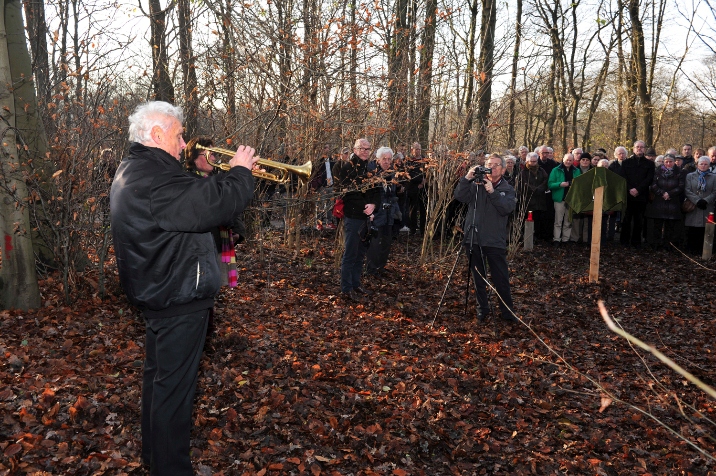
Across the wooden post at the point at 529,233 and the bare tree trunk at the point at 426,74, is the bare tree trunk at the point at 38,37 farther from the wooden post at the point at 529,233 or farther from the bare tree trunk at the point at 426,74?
the wooden post at the point at 529,233

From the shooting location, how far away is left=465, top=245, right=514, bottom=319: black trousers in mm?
7184

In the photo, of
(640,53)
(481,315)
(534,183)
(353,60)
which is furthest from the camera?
(640,53)

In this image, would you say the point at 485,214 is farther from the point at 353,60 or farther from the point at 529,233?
the point at 529,233

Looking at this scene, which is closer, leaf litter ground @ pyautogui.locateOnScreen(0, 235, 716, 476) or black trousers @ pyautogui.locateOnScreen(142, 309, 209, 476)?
black trousers @ pyautogui.locateOnScreen(142, 309, 209, 476)

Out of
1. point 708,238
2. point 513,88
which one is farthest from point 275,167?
point 708,238

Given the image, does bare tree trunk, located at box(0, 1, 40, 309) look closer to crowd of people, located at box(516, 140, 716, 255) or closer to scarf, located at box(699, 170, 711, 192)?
crowd of people, located at box(516, 140, 716, 255)

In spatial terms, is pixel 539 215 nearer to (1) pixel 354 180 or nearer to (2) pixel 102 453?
(1) pixel 354 180

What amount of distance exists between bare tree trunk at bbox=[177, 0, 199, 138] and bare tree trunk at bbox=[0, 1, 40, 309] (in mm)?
2552

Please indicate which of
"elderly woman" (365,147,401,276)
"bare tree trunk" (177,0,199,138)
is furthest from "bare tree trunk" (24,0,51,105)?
"elderly woman" (365,147,401,276)

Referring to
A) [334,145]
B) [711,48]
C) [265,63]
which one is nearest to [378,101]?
[334,145]

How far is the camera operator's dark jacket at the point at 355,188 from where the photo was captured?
8.02 meters

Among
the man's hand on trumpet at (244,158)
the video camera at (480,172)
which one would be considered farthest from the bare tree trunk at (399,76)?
the man's hand on trumpet at (244,158)

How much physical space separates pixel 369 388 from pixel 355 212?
124 inches

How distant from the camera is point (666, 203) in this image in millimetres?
12461
